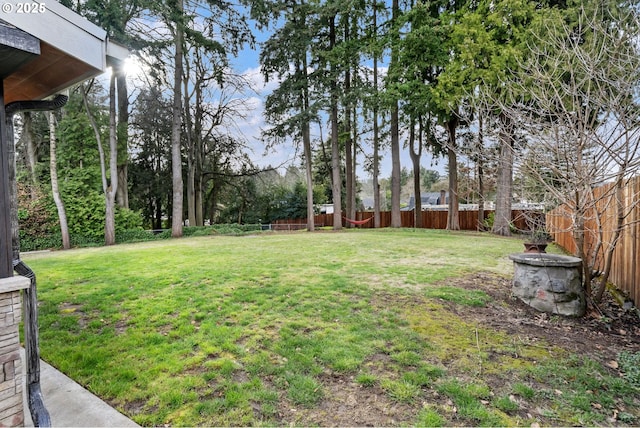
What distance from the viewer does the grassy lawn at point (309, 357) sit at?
→ 188cm

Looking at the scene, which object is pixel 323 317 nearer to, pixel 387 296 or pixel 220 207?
pixel 387 296

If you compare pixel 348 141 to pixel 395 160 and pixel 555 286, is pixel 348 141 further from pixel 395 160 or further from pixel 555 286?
pixel 555 286

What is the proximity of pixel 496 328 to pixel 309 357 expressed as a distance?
5.91ft

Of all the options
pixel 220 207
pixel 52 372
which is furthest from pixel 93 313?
pixel 220 207

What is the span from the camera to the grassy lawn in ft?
6.16

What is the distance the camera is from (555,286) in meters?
3.27

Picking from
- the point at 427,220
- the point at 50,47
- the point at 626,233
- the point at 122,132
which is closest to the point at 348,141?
the point at 427,220

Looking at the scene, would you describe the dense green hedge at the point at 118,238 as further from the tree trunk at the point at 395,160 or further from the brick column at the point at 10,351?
the brick column at the point at 10,351

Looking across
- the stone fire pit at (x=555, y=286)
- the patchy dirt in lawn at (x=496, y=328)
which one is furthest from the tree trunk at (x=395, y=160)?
the stone fire pit at (x=555, y=286)

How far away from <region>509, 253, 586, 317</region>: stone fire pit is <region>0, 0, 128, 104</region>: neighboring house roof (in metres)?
4.29

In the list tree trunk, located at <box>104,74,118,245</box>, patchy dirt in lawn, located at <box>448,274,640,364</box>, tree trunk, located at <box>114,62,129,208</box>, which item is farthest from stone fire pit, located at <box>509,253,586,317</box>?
tree trunk, located at <box>114,62,129,208</box>

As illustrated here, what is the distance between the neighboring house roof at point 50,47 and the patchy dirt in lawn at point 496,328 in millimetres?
2492

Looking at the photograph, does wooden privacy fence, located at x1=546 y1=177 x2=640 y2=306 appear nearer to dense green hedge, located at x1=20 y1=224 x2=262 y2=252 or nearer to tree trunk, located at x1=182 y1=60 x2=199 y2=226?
dense green hedge, located at x1=20 y1=224 x2=262 y2=252

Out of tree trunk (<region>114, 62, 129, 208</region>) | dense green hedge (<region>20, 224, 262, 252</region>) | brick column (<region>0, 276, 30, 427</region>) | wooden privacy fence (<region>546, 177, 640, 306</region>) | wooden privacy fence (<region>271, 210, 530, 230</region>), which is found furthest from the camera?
wooden privacy fence (<region>271, 210, 530, 230</region>)
